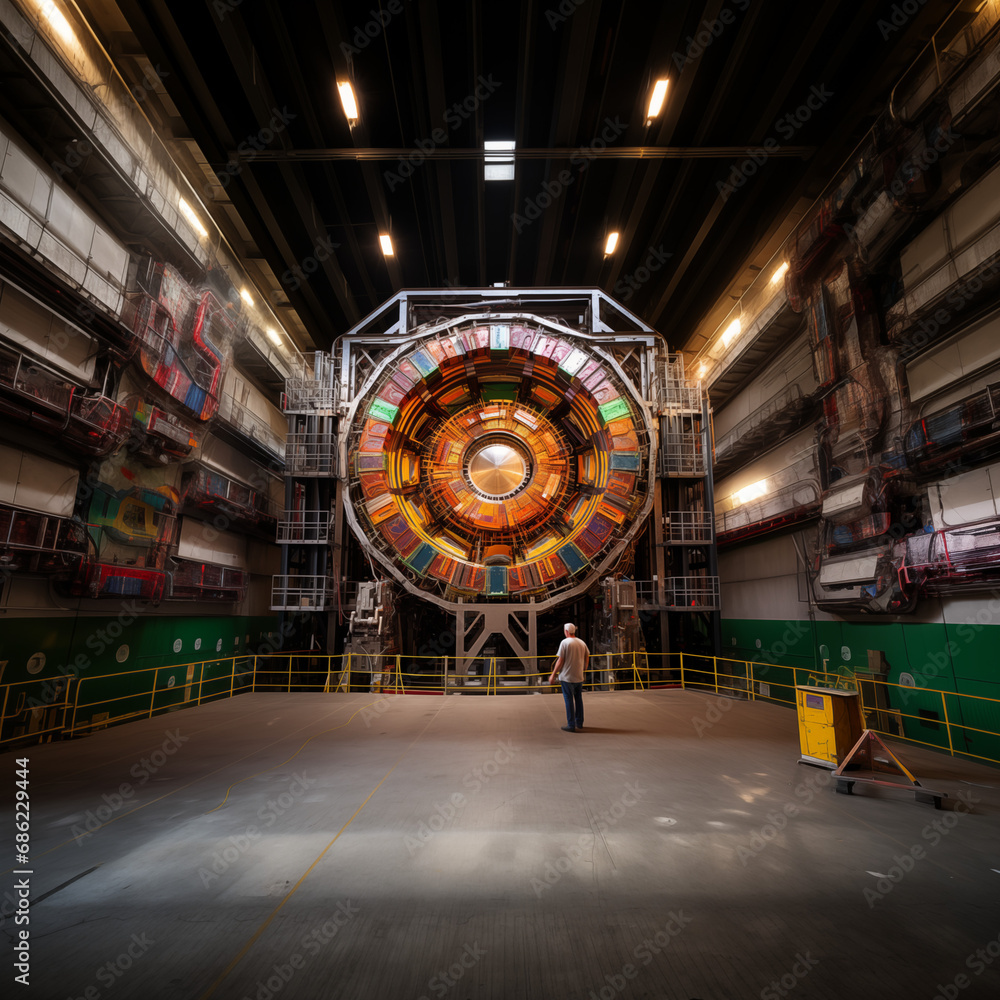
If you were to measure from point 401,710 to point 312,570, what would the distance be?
6283 millimetres

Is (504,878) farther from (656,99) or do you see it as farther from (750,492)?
(750,492)

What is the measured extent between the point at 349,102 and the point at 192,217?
→ 15.5ft

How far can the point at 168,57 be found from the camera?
36.0 ft

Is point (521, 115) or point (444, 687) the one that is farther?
point (444, 687)

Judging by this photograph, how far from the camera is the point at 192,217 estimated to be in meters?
13.2

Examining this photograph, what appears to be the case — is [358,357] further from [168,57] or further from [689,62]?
[689,62]

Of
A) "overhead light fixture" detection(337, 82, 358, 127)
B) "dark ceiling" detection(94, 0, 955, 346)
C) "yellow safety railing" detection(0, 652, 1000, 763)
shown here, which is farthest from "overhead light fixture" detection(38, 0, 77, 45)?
"yellow safety railing" detection(0, 652, 1000, 763)

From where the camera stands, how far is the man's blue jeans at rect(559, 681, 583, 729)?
834 cm

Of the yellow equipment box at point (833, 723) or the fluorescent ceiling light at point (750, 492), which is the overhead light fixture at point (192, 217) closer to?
the yellow equipment box at point (833, 723)

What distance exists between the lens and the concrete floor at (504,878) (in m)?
2.61

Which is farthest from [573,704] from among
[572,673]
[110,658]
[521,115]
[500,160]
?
[500,160]

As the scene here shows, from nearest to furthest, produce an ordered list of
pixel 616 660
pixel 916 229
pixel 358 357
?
pixel 916 229, pixel 616 660, pixel 358 357

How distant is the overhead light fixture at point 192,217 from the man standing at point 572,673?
509 inches

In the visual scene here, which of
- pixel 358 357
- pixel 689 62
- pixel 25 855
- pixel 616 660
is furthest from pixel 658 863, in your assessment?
pixel 358 357
